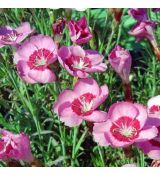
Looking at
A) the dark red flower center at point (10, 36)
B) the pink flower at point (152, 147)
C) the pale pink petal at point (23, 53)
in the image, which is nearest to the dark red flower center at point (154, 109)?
the pink flower at point (152, 147)

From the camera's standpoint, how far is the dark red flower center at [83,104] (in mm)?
1228

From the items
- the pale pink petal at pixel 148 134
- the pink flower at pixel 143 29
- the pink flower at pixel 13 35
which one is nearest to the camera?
the pale pink petal at pixel 148 134

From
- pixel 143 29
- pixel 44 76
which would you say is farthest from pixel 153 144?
pixel 143 29

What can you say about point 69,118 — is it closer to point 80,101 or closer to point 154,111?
point 80,101

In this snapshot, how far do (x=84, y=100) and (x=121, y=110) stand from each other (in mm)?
139

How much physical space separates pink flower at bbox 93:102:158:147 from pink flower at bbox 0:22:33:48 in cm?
44

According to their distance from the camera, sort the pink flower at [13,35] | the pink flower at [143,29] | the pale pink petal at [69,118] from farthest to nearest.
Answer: the pink flower at [143,29] → the pink flower at [13,35] → the pale pink petal at [69,118]

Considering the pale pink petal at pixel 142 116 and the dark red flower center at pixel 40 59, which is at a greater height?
the dark red flower center at pixel 40 59

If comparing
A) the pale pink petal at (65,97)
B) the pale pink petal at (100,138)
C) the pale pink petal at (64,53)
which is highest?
the pale pink petal at (64,53)

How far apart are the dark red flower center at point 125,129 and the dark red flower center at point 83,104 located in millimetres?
86

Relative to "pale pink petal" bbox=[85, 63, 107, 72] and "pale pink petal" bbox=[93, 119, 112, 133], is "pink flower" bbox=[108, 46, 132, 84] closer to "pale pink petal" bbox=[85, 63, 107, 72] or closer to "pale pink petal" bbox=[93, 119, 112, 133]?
"pale pink petal" bbox=[85, 63, 107, 72]

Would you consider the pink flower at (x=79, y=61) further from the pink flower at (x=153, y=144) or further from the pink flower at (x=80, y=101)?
the pink flower at (x=153, y=144)

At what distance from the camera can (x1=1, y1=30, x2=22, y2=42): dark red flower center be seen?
146 cm

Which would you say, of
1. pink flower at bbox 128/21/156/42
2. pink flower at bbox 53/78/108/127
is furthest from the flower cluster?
pink flower at bbox 128/21/156/42
